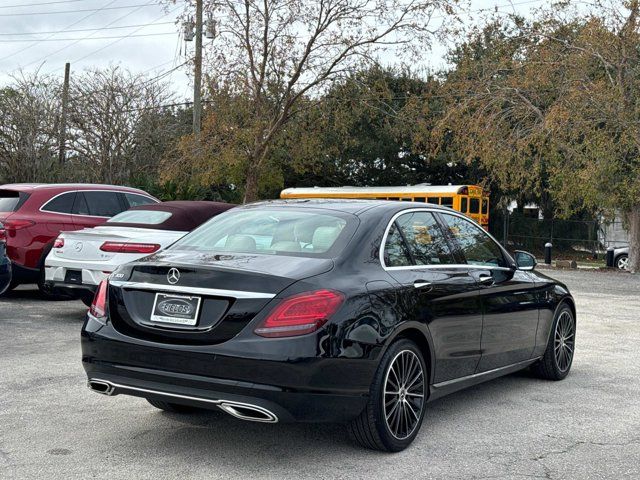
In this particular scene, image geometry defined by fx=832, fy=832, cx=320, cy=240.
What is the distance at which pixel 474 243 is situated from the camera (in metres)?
6.51

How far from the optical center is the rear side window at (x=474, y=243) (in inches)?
248

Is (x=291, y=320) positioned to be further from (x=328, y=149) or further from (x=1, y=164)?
(x=328, y=149)

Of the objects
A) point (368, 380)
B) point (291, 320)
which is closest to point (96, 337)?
point (291, 320)

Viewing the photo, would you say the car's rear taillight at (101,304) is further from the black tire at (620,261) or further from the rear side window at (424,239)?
the black tire at (620,261)

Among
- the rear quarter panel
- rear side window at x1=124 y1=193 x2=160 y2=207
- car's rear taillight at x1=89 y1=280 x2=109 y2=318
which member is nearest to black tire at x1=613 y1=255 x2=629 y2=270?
rear side window at x1=124 y1=193 x2=160 y2=207

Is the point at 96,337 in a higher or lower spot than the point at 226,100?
lower

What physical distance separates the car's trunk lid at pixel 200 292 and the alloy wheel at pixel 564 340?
11.2 feet

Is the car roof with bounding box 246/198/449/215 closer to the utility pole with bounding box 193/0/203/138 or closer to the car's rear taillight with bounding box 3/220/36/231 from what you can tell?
the car's rear taillight with bounding box 3/220/36/231

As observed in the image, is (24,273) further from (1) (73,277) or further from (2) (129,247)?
(2) (129,247)

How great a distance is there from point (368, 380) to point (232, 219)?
1.77 m

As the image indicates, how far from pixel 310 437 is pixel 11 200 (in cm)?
810

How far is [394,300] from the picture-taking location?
5086mm

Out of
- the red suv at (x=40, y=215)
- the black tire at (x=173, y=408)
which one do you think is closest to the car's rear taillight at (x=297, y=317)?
the black tire at (x=173, y=408)

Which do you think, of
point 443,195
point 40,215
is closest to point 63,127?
point 443,195
